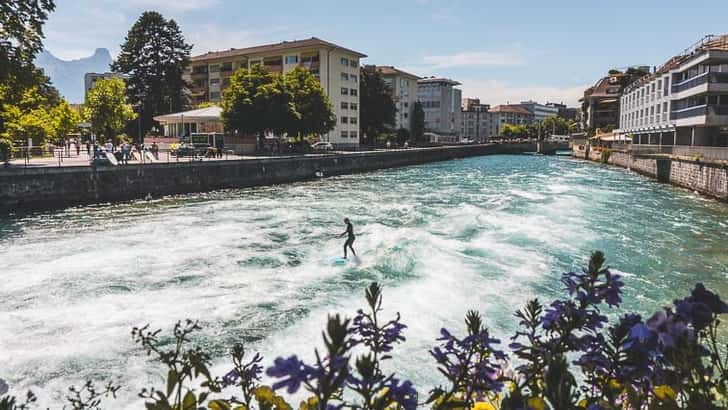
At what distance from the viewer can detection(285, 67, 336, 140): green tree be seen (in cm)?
5754

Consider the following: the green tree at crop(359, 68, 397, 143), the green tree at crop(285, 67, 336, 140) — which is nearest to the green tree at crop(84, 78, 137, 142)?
the green tree at crop(285, 67, 336, 140)

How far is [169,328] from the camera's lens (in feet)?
36.5

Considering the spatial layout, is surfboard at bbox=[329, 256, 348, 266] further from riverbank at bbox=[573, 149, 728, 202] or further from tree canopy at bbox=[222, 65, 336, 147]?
tree canopy at bbox=[222, 65, 336, 147]

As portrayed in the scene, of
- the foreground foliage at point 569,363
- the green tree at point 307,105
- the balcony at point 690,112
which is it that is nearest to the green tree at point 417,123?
the green tree at point 307,105

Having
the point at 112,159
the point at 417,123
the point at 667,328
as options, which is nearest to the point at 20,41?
the point at 112,159

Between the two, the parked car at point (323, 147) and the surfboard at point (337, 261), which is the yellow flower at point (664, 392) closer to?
the surfboard at point (337, 261)

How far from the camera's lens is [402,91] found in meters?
111

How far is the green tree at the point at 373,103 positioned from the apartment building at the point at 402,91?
21.0m

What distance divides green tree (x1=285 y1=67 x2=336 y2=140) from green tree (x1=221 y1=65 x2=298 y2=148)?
6.98 ft

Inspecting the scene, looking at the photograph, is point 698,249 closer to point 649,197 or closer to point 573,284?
point 649,197

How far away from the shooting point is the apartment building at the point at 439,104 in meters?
143

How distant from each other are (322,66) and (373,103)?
41.4 ft

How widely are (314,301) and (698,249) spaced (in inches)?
545

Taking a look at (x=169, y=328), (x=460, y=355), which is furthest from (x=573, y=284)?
(x=169, y=328)
